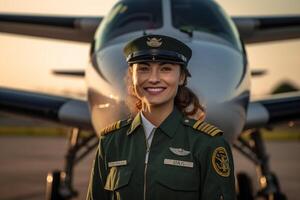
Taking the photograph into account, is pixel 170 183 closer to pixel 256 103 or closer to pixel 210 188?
pixel 210 188

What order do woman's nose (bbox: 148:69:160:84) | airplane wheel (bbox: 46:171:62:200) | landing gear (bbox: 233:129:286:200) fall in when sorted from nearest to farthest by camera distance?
woman's nose (bbox: 148:69:160:84) < landing gear (bbox: 233:129:286:200) < airplane wheel (bbox: 46:171:62:200)

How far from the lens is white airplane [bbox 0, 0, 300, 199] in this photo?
15.9 ft

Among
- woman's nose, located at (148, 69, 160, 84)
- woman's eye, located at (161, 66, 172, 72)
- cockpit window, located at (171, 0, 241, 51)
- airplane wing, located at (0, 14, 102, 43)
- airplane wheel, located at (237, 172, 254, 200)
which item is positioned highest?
airplane wing, located at (0, 14, 102, 43)

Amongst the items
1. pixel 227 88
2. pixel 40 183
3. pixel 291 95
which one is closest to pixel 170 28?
pixel 227 88

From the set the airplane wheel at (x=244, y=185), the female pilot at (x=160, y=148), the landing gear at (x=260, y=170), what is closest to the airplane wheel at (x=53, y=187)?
the landing gear at (x=260, y=170)

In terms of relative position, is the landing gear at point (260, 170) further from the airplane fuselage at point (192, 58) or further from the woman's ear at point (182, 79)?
the woman's ear at point (182, 79)

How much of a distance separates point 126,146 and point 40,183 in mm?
9065

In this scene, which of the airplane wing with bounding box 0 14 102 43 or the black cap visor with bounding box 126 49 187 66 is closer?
the black cap visor with bounding box 126 49 187 66

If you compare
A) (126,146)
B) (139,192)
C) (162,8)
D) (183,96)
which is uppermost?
(162,8)

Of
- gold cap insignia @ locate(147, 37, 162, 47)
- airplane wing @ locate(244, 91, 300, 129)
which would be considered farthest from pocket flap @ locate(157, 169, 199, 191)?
airplane wing @ locate(244, 91, 300, 129)

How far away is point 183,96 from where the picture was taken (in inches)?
107

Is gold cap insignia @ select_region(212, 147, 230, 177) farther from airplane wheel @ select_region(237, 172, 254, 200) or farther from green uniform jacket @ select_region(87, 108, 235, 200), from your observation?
airplane wheel @ select_region(237, 172, 254, 200)

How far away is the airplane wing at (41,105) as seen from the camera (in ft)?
23.1

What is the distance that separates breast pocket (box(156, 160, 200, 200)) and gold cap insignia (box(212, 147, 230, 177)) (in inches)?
4.2
